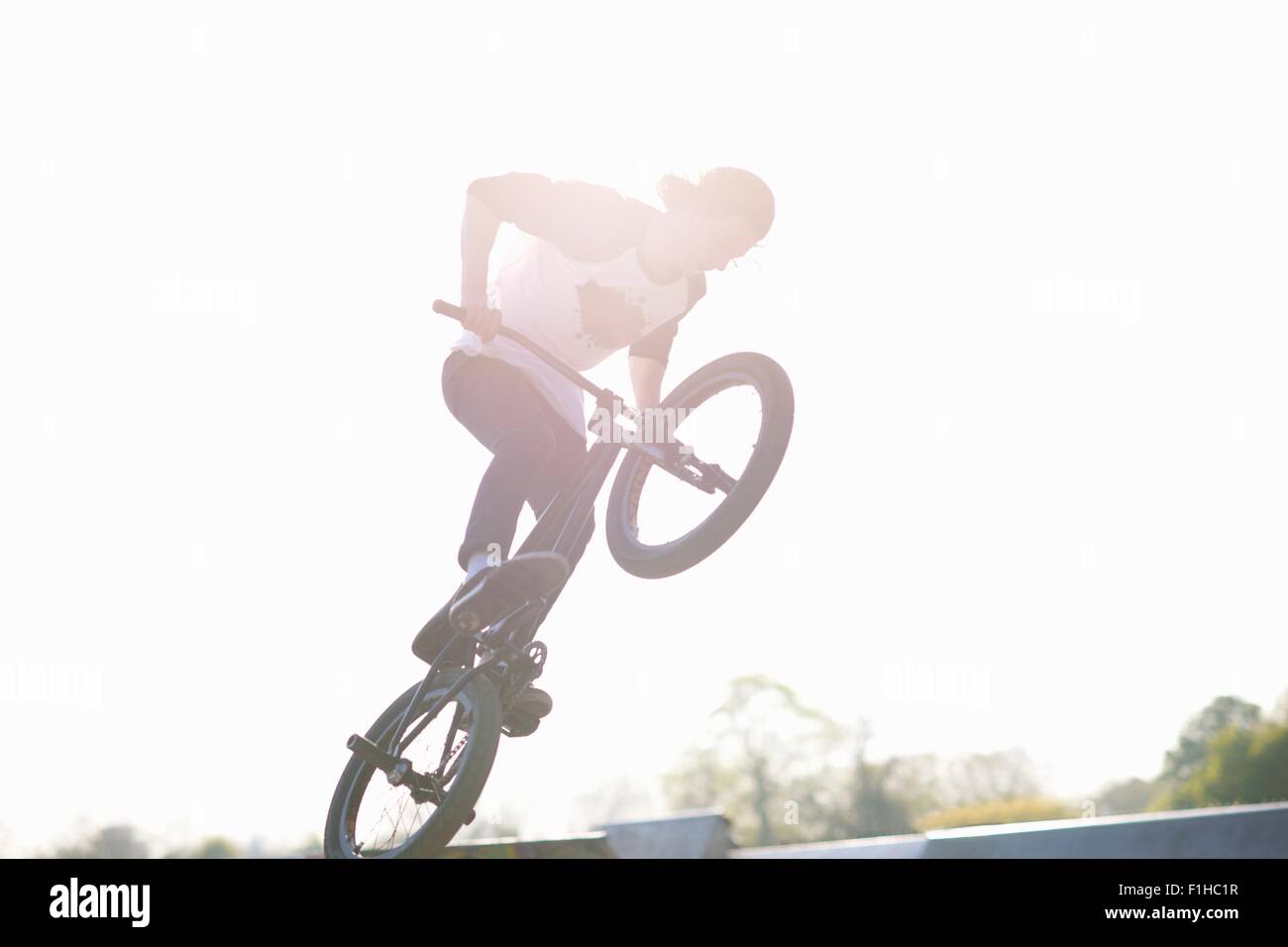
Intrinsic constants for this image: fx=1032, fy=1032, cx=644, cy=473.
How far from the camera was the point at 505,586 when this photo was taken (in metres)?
3.42

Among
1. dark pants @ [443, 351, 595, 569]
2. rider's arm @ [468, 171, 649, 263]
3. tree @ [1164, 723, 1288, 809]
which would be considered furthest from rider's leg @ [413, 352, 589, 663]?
tree @ [1164, 723, 1288, 809]

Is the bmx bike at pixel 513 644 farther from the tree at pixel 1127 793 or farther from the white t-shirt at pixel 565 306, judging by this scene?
the tree at pixel 1127 793

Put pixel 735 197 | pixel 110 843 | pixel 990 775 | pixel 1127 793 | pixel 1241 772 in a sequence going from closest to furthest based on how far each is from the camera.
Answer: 1. pixel 735 197
2. pixel 1241 772
3. pixel 990 775
4. pixel 1127 793
5. pixel 110 843

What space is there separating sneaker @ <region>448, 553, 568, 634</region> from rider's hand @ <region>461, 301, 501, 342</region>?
2.48ft

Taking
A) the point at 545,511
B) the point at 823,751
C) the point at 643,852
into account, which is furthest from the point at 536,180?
the point at 823,751

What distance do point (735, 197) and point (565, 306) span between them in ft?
2.48

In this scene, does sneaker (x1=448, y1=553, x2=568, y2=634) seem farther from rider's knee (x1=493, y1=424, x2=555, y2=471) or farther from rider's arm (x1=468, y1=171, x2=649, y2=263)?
rider's arm (x1=468, y1=171, x2=649, y2=263)

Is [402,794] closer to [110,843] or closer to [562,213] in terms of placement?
[562,213]

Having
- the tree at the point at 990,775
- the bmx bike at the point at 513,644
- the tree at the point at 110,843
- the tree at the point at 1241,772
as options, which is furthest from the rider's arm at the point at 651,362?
the tree at the point at 110,843

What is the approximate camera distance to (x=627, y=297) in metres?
3.91

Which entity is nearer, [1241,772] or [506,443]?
[506,443]


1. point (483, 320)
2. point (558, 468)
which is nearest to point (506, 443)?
point (558, 468)
